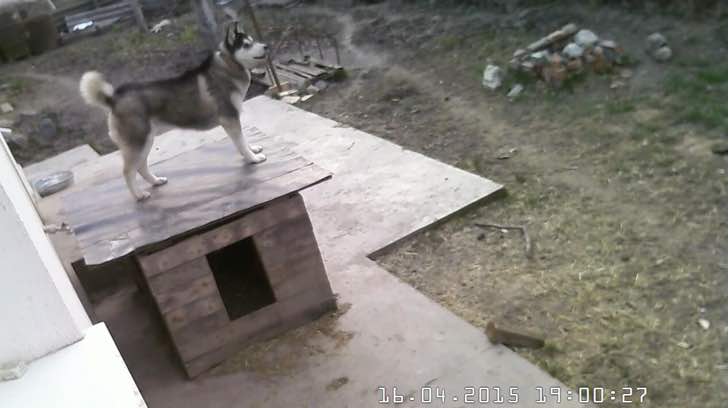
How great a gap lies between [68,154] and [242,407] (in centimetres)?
474

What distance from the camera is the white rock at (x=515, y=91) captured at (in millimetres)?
5609

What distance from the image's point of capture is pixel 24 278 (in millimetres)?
1442

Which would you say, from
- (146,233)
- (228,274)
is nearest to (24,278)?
(146,233)

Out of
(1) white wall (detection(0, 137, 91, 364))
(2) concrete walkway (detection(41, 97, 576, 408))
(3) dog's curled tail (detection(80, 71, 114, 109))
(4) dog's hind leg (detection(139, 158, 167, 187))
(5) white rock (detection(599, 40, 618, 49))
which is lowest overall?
(2) concrete walkway (detection(41, 97, 576, 408))

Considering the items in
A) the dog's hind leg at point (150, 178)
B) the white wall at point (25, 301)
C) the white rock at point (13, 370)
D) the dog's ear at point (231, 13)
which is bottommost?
the dog's ear at point (231, 13)

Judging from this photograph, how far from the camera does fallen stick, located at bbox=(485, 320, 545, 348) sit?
271cm

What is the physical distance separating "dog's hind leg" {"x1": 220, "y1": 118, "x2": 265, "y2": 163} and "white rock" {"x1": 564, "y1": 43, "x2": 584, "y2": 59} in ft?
10.9

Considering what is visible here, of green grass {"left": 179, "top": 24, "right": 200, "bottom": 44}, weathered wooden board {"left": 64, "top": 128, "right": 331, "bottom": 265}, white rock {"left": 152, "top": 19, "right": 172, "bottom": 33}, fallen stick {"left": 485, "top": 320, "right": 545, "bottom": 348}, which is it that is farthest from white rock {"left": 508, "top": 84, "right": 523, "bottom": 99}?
white rock {"left": 152, "top": 19, "right": 172, "bottom": 33}

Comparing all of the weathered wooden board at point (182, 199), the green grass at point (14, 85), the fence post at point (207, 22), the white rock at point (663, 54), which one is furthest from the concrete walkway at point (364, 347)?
the green grass at point (14, 85)

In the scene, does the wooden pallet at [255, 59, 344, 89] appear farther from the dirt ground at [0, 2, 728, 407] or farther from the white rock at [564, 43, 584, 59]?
the white rock at [564, 43, 584, 59]

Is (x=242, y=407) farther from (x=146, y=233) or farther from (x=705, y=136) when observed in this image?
(x=705, y=136)

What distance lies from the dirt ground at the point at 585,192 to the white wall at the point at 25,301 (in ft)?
6.04

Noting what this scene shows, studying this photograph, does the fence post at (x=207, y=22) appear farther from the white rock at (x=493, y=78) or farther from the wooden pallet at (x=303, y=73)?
the white rock at (x=493, y=78)

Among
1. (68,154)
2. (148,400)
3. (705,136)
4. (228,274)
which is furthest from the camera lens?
(68,154)
